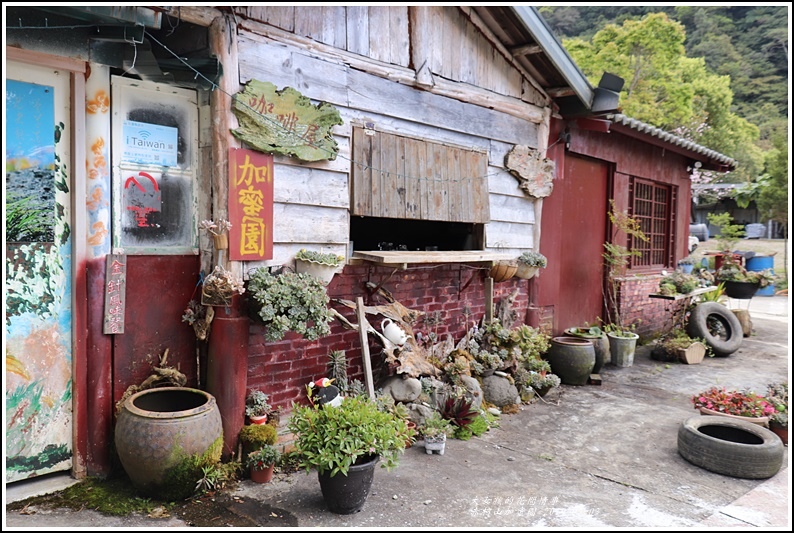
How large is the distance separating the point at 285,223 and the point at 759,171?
31735mm

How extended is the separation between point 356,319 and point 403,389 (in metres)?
0.81

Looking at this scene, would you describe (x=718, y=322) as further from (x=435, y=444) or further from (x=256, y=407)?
(x=256, y=407)

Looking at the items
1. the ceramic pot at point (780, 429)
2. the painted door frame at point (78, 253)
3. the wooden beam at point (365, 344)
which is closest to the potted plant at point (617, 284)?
the ceramic pot at point (780, 429)

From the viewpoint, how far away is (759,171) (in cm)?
2894

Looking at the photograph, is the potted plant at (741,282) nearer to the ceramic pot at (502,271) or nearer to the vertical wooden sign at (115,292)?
the ceramic pot at (502,271)

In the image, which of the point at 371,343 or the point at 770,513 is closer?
the point at 770,513

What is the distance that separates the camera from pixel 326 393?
4523mm

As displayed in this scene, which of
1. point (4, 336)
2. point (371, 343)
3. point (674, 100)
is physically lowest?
point (371, 343)

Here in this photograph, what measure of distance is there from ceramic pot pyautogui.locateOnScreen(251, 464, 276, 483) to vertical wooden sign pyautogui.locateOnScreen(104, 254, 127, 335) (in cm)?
141

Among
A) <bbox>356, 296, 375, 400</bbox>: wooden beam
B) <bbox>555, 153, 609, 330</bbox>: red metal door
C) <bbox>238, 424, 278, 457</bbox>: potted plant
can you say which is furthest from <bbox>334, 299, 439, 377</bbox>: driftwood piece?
<bbox>555, 153, 609, 330</bbox>: red metal door

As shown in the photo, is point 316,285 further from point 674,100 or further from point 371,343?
point 674,100

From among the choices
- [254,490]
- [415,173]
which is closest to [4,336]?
[254,490]

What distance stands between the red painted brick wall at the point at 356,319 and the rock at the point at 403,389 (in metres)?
0.36

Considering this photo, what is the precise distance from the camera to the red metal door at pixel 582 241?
342 inches
